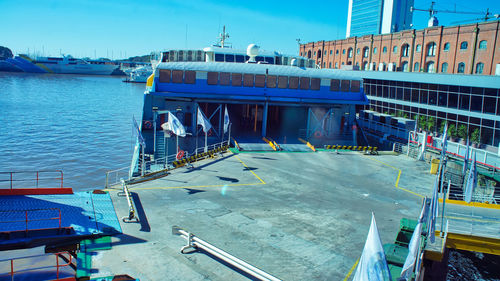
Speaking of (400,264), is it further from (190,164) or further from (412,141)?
(412,141)

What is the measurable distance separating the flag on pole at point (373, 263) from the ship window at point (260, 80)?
29.3 m

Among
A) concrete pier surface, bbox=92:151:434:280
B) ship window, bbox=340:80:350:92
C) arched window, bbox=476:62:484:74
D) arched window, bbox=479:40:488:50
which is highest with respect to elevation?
arched window, bbox=479:40:488:50

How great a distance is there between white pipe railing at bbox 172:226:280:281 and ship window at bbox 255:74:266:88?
2355 centimetres

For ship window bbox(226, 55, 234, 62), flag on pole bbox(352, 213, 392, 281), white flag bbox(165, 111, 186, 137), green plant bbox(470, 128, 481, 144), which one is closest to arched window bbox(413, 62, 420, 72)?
green plant bbox(470, 128, 481, 144)

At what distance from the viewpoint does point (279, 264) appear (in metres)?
12.8

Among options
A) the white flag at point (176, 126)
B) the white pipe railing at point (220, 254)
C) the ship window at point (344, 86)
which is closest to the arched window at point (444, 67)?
the ship window at point (344, 86)

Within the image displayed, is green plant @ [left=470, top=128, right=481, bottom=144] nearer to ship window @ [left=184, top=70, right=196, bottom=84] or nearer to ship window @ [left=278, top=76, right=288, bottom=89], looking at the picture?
ship window @ [left=278, top=76, right=288, bottom=89]

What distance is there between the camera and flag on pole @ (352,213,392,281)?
24.0ft

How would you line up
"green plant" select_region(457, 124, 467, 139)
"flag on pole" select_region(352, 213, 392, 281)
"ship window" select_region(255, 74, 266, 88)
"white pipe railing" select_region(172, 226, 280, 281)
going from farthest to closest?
"green plant" select_region(457, 124, 467, 139)
"ship window" select_region(255, 74, 266, 88)
"white pipe railing" select_region(172, 226, 280, 281)
"flag on pole" select_region(352, 213, 392, 281)

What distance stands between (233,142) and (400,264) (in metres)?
21.2

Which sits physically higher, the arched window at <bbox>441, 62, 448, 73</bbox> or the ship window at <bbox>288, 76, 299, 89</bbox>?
the arched window at <bbox>441, 62, 448, 73</bbox>

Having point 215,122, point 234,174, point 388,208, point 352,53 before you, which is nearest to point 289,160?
point 234,174

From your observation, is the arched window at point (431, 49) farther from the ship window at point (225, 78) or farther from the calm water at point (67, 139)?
the calm water at point (67, 139)

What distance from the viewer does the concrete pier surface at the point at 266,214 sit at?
41.2 ft
